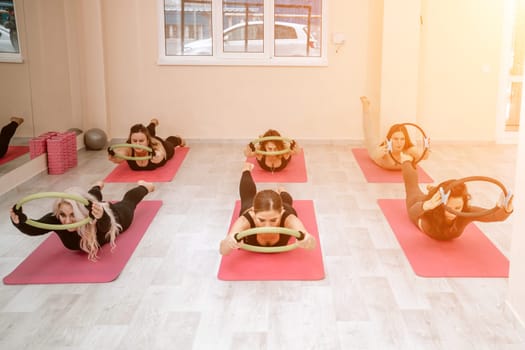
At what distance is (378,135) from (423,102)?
0.75m

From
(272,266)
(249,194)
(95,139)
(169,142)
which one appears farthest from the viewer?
(95,139)

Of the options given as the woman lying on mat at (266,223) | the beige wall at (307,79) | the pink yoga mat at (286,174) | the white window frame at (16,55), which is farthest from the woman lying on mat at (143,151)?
the woman lying on mat at (266,223)

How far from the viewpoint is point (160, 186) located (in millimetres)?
6109

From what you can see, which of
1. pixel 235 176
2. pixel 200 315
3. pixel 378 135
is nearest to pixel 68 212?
pixel 200 315

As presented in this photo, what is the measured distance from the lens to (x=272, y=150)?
6359mm

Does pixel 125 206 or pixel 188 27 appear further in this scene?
pixel 188 27

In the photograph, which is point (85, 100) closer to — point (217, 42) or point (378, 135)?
point (217, 42)

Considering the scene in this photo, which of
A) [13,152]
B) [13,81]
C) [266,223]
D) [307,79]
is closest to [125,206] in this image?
[266,223]

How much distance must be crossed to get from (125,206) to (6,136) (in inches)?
75.2

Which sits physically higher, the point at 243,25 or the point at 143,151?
the point at 243,25

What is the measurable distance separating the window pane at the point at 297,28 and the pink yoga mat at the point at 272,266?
4051 millimetres

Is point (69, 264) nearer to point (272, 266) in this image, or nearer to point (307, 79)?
point (272, 266)

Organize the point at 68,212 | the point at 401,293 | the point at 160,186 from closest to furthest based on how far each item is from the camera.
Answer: the point at 401,293, the point at 68,212, the point at 160,186

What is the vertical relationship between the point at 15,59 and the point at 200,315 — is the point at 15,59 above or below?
above
